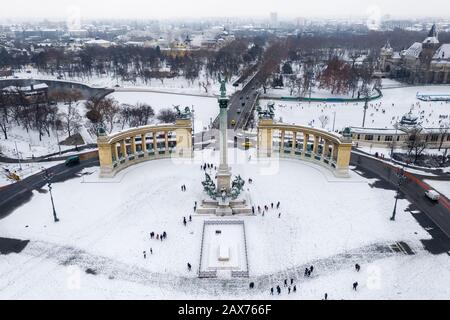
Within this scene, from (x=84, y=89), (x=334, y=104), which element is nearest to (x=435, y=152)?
(x=334, y=104)

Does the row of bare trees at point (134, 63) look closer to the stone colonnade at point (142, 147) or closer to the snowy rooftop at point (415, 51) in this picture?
the snowy rooftop at point (415, 51)

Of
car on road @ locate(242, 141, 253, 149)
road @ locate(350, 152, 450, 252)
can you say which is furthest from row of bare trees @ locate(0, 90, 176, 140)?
road @ locate(350, 152, 450, 252)

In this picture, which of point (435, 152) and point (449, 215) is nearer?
point (449, 215)

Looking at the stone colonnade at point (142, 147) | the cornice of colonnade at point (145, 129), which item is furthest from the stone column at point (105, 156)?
the cornice of colonnade at point (145, 129)

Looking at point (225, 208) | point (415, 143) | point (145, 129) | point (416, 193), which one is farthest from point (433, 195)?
point (145, 129)

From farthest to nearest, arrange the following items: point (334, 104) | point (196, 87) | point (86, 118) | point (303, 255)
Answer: point (196, 87), point (334, 104), point (86, 118), point (303, 255)

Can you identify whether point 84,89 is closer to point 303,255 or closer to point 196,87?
point 196,87
